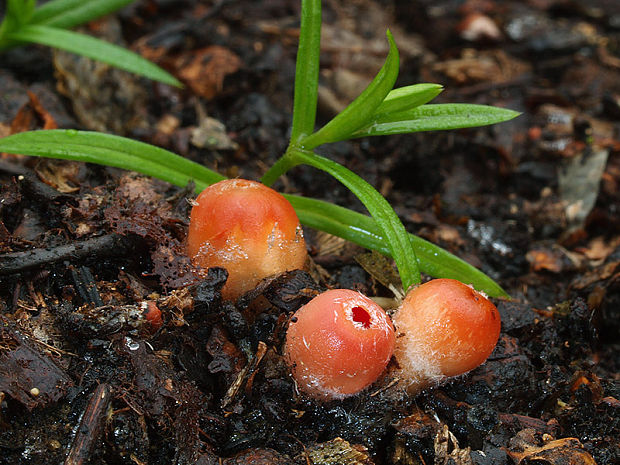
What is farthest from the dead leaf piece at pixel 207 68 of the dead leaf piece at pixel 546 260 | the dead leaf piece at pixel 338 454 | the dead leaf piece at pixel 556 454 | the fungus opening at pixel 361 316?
the dead leaf piece at pixel 556 454

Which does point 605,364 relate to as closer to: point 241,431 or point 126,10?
point 241,431

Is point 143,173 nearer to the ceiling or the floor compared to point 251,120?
nearer to the ceiling

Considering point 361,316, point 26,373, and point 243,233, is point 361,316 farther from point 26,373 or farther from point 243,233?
point 26,373

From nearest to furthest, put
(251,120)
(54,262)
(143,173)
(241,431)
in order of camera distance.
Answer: (241,431)
(54,262)
(143,173)
(251,120)

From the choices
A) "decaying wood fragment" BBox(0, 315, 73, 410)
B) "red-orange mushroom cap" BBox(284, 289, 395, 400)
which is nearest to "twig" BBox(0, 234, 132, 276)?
"decaying wood fragment" BBox(0, 315, 73, 410)

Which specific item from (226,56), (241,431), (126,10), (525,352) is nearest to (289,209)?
(241,431)

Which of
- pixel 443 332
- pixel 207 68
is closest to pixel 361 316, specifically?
pixel 443 332

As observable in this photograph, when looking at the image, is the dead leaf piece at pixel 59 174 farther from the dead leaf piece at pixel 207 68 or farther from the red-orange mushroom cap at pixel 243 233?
the dead leaf piece at pixel 207 68
